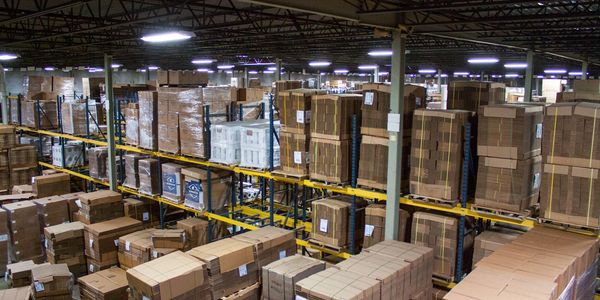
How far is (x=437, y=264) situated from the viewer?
6.67m

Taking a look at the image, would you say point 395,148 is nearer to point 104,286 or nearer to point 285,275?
point 285,275

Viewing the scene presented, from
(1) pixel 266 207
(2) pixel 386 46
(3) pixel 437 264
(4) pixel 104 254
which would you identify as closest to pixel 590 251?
(3) pixel 437 264

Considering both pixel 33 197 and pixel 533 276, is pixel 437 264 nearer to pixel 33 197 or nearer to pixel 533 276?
pixel 533 276

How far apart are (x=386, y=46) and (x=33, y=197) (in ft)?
43.3

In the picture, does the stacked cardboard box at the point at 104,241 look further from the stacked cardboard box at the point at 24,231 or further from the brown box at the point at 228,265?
the brown box at the point at 228,265


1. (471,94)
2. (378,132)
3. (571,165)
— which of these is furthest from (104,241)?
(571,165)

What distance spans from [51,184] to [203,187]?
6.63 m

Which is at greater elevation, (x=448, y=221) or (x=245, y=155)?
(x=245, y=155)

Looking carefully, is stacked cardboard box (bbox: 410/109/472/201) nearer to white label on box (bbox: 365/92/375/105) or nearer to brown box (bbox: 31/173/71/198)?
white label on box (bbox: 365/92/375/105)

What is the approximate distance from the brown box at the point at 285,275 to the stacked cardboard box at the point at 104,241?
4954 mm

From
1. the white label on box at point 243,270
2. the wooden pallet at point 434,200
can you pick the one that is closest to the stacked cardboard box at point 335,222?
the wooden pallet at point 434,200

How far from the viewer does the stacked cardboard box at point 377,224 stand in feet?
23.5

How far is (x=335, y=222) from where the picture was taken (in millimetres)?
7508

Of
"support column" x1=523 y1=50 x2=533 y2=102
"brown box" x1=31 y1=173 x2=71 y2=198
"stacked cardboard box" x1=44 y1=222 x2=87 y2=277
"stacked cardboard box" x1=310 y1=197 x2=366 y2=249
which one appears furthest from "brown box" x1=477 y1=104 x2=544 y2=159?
"brown box" x1=31 y1=173 x2=71 y2=198
